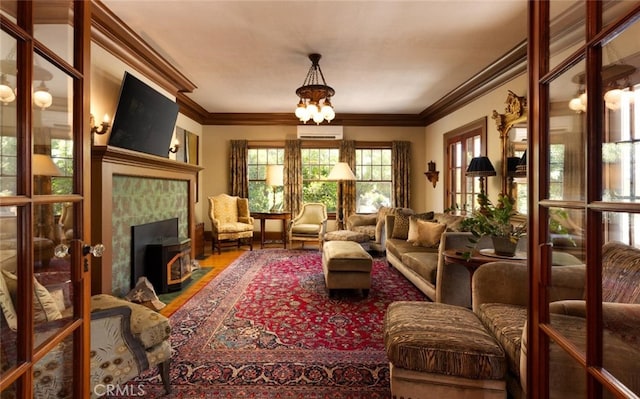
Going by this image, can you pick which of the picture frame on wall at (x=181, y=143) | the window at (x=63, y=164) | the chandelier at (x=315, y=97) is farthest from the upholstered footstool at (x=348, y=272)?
the picture frame on wall at (x=181, y=143)

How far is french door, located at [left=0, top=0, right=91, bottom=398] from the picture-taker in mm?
844

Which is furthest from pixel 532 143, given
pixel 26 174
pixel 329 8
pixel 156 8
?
pixel 156 8

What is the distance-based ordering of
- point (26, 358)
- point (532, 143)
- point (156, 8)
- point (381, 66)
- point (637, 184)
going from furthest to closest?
point (381, 66) → point (156, 8) → point (532, 143) → point (26, 358) → point (637, 184)

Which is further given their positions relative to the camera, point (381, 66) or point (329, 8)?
point (381, 66)

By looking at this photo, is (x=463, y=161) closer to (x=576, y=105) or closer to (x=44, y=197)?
(x=576, y=105)

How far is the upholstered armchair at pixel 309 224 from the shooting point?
615 cm

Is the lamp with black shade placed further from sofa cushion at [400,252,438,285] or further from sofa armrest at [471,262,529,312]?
sofa armrest at [471,262,529,312]

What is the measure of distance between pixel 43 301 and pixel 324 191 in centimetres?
647

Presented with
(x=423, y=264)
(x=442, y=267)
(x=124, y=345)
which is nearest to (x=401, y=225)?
(x=423, y=264)

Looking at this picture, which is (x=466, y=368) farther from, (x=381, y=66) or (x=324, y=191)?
(x=324, y=191)

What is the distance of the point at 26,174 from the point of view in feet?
2.89

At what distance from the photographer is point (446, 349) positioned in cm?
156

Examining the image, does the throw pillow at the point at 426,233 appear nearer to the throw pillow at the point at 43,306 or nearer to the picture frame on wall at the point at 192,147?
the throw pillow at the point at 43,306

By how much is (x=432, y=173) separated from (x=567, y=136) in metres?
5.88
